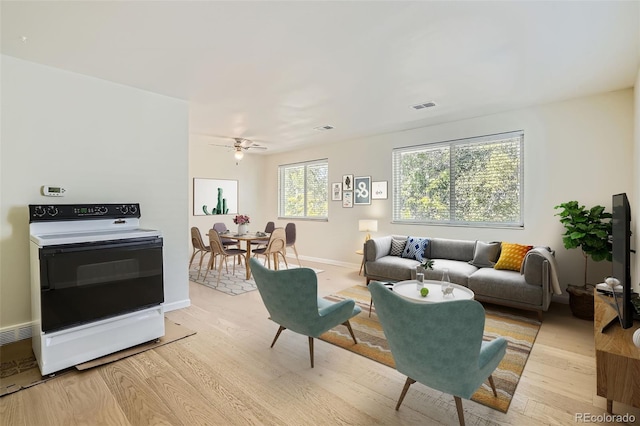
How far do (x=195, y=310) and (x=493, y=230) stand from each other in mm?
4280

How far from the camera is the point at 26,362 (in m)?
2.54

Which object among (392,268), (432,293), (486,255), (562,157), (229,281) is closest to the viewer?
(432,293)

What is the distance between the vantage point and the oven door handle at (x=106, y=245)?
235cm

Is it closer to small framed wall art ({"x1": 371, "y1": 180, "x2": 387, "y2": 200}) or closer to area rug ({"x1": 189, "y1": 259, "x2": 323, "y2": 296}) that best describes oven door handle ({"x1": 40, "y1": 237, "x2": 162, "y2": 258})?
area rug ({"x1": 189, "y1": 259, "x2": 323, "y2": 296})

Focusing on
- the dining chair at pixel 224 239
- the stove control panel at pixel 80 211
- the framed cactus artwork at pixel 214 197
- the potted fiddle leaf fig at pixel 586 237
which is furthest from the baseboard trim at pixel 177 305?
the potted fiddle leaf fig at pixel 586 237

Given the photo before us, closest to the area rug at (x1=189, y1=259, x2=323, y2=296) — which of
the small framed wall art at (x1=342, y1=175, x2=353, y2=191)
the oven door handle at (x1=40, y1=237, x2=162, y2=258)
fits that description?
the small framed wall art at (x1=342, y1=175, x2=353, y2=191)

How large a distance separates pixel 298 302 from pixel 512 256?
3.03 meters

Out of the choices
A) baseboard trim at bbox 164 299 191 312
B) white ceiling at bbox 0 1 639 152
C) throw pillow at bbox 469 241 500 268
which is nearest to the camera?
white ceiling at bbox 0 1 639 152

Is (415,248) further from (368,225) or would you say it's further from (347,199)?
(347,199)

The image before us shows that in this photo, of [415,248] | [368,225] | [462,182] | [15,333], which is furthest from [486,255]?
[15,333]

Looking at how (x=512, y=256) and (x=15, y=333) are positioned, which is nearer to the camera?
(x=15, y=333)

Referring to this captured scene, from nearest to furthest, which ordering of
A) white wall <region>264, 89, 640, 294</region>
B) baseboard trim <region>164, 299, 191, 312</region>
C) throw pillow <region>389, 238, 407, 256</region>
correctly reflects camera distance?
white wall <region>264, 89, 640, 294</region> → baseboard trim <region>164, 299, 191, 312</region> → throw pillow <region>389, 238, 407, 256</region>

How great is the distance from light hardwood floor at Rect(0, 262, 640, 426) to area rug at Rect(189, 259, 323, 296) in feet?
5.43

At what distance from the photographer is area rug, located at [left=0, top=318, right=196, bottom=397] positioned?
226 centimetres
